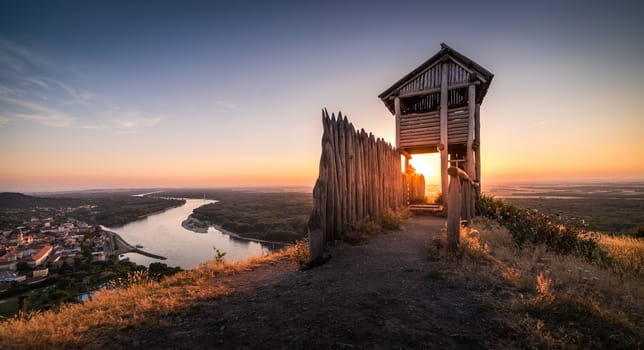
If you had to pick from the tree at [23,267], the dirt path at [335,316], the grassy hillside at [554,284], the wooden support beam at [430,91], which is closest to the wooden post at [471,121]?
the wooden support beam at [430,91]

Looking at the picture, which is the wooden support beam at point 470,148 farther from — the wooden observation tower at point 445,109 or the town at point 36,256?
the town at point 36,256

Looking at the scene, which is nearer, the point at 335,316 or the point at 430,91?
the point at 335,316

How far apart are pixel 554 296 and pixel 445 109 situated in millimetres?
8712

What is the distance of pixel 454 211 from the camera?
5383 millimetres

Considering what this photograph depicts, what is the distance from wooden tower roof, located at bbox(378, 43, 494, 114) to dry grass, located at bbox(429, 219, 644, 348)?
6.92m

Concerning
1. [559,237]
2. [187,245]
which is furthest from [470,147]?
[187,245]

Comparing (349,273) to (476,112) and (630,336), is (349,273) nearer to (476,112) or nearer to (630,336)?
(630,336)

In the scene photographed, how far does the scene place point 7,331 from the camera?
9.48ft

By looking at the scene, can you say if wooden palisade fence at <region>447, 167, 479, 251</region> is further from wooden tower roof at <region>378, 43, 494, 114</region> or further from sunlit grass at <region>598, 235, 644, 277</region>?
wooden tower roof at <region>378, 43, 494, 114</region>

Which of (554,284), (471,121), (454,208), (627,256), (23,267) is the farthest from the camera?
(23,267)

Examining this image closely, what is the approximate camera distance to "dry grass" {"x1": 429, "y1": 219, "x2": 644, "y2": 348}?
7.91ft

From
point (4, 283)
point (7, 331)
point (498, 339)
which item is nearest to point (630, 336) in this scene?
point (498, 339)

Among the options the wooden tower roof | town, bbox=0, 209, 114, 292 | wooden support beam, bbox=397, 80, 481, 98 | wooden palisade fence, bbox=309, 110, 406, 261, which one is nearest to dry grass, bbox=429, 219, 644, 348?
wooden palisade fence, bbox=309, 110, 406, 261

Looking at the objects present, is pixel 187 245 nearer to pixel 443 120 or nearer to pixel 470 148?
pixel 443 120
